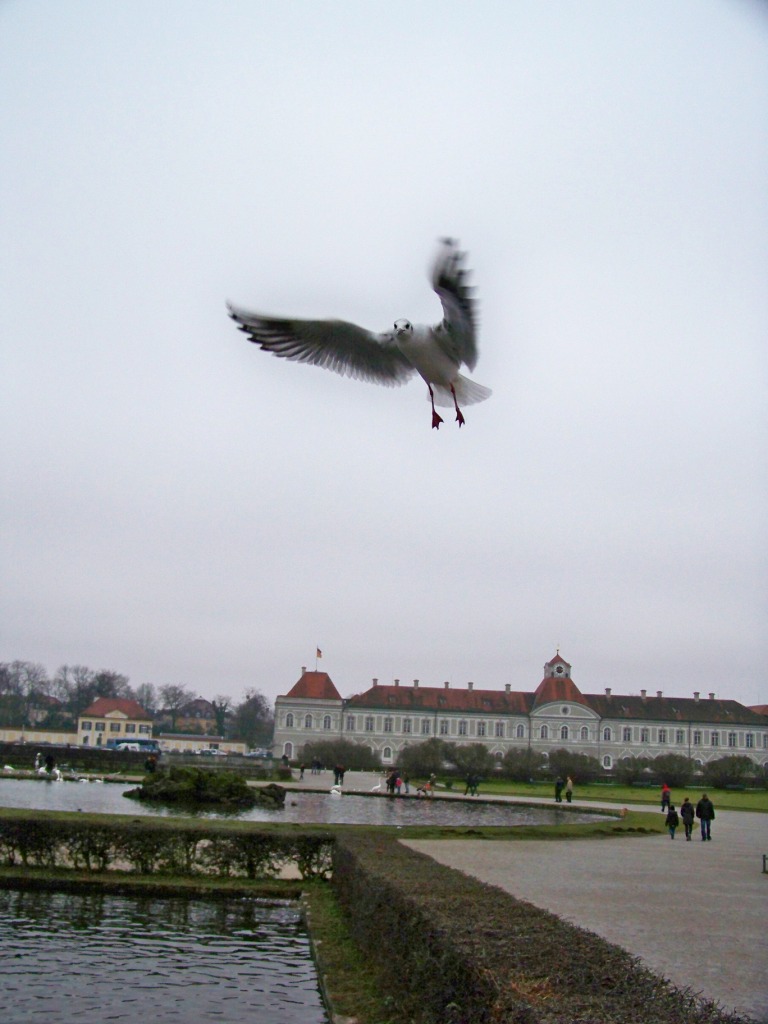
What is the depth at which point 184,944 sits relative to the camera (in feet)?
34.9

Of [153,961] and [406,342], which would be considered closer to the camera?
[406,342]

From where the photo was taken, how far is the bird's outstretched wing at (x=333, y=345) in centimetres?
615

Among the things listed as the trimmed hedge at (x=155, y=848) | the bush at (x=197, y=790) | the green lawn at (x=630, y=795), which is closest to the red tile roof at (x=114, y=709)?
the green lawn at (x=630, y=795)

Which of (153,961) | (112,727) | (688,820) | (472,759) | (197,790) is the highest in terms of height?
(153,961)

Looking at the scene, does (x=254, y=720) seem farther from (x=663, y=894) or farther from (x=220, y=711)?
(x=663, y=894)

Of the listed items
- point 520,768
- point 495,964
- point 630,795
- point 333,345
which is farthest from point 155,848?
point 520,768

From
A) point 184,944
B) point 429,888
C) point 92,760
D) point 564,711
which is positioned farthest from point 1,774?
point 564,711

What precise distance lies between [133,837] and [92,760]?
34323 mm

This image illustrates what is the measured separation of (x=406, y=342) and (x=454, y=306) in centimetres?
43

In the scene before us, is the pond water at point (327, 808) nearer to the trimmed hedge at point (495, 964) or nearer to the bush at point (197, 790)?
the bush at point (197, 790)

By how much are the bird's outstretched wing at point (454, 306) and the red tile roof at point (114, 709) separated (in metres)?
113

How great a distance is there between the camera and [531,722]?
4252 inches

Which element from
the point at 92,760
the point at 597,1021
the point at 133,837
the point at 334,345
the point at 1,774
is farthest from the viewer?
the point at 92,760

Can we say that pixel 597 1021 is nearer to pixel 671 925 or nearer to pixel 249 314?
pixel 249 314
